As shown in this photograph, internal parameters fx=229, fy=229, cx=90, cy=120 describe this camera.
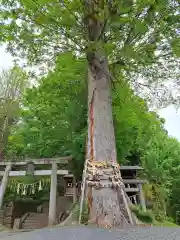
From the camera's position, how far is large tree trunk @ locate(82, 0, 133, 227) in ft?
10.5

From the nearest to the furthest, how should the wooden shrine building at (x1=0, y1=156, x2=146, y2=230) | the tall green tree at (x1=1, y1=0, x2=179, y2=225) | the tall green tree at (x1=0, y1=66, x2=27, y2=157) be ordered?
the tall green tree at (x1=1, y1=0, x2=179, y2=225) → the wooden shrine building at (x1=0, y1=156, x2=146, y2=230) → the tall green tree at (x1=0, y1=66, x2=27, y2=157)

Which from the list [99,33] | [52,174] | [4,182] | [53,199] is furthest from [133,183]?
[99,33]

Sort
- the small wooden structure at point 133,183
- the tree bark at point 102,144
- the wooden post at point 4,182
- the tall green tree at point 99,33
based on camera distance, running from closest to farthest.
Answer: the tree bark at point 102,144 < the tall green tree at point 99,33 < the wooden post at point 4,182 < the small wooden structure at point 133,183

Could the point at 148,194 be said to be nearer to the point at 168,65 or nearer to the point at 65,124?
the point at 65,124

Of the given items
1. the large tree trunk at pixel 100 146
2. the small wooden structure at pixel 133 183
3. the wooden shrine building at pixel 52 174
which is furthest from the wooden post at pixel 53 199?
the large tree trunk at pixel 100 146

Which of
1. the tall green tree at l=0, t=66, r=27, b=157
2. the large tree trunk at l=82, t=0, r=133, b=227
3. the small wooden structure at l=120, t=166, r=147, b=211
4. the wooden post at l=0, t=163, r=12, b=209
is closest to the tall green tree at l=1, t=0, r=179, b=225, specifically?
the large tree trunk at l=82, t=0, r=133, b=227

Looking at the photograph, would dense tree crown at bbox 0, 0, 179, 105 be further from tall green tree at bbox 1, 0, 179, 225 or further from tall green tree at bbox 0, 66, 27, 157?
tall green tree at bbox 0, 66, 27, 157

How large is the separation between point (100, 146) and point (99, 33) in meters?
2.20

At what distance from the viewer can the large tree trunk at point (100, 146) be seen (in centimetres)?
321

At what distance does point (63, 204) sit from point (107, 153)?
7090 mm

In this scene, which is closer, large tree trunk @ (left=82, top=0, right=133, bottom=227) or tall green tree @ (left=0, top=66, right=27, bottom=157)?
large tree trunk @ (left=82, top=0, right=133, bottom=227)

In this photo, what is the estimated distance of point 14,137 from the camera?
9961mm

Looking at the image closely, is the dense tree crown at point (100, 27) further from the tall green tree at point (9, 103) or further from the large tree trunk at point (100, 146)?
the tall green tree at point (9, 103)

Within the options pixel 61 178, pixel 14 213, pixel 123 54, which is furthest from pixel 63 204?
pixel 123 54
